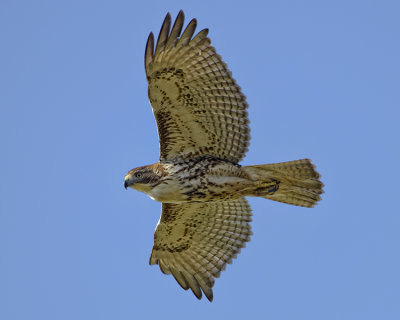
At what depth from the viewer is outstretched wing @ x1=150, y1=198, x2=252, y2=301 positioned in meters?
13.8

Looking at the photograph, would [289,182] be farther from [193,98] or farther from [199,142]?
[193,98]

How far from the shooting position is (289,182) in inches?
516

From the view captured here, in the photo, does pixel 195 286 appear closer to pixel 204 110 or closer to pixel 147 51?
pixel 204 110

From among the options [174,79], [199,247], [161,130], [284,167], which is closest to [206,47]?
[174,79]

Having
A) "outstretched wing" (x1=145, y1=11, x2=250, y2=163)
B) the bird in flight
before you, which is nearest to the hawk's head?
the bird in flight

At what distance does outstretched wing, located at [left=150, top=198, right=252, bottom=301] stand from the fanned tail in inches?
44.1

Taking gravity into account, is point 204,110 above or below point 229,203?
above

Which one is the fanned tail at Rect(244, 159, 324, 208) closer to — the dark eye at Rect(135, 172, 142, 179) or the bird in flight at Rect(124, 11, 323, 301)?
the bird in flight at Rect(124, 11, 323, 301)

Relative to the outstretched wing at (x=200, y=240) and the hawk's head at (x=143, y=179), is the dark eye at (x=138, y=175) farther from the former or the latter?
the outstretched wing at (x=200, y=240)

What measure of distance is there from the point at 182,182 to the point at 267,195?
62.9 inches

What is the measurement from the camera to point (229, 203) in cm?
1409

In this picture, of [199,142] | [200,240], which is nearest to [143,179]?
[199,142]

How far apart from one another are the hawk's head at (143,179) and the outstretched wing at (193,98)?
47 centimetres

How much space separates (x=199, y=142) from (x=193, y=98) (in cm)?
82
